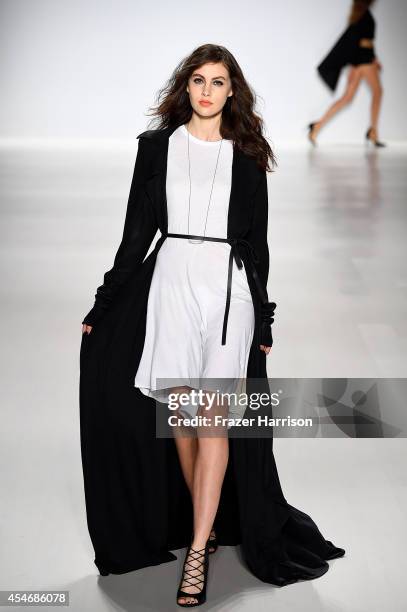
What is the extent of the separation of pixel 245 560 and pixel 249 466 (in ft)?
0.89

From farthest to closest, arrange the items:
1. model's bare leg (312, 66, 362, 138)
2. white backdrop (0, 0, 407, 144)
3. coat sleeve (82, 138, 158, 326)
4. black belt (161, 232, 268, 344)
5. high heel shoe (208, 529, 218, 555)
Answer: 1. white backdrop (0, 0, 407, 144)
2. model's bare leg (312, 66, 362, 138)
3. high heel shoe (208, 529, 218, 555)
4. coat sleeve (82, 138, 158, 326)
5. black belt (161, 232, 268, 344)

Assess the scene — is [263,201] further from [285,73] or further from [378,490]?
[285,73]

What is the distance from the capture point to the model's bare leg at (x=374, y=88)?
562 inches

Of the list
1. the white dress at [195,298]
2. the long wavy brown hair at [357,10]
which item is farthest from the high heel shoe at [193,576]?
the long wavy brown hair at [357,10]

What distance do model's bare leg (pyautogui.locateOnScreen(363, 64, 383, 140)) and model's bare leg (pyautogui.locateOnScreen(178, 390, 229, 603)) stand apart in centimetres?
1225

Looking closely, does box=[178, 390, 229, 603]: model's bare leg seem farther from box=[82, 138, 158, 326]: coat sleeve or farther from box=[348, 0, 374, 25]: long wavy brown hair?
box=[348, 0, 374, 25]: long wavy brown hair

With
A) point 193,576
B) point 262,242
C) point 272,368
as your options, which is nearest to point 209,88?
point 262,242

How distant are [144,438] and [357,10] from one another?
1249cm

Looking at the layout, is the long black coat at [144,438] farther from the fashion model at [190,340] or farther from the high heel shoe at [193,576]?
the high heel shoe at [193,576]

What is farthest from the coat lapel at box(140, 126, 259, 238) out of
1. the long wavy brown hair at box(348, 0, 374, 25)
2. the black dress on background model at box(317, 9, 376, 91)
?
the long wavy brown hair at box(348, 0, 374, 25)

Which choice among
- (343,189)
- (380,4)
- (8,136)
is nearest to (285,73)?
(380,4)

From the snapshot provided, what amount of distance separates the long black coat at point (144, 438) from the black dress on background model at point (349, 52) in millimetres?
12040

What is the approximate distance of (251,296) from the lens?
265 centimetres

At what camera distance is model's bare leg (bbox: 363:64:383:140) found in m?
14.3
